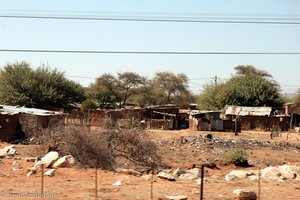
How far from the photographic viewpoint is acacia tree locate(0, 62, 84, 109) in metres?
49.2

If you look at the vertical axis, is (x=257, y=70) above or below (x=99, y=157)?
above

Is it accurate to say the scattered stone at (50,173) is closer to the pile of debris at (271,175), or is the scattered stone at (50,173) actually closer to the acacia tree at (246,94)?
the pile of debris at (271,175)

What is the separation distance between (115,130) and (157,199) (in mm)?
9041

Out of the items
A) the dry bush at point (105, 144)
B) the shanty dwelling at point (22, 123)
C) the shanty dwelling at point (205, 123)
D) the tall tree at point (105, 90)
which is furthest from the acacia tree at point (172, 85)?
the dry bush at point (105, 144)

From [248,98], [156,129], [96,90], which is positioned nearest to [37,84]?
[156,129]

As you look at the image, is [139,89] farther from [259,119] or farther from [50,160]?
[50,160]

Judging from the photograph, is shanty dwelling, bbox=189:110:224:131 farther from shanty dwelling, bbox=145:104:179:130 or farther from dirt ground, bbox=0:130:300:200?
dirt ground, bbox=0:130:300:200

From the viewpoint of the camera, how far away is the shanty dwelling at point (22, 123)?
1115 inches

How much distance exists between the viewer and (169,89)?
87.8 m

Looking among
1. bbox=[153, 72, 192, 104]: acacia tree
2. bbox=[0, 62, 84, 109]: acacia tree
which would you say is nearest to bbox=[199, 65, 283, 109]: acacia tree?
bbox=[0, 62, 84, 109]: acacia tree

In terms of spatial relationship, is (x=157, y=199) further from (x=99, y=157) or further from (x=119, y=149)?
(x=119, y=149)

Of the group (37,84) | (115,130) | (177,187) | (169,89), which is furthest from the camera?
(169,89)

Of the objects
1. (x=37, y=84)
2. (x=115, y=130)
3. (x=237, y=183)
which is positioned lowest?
(x=237, y=183)

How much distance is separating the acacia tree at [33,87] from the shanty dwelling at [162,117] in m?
11.1
